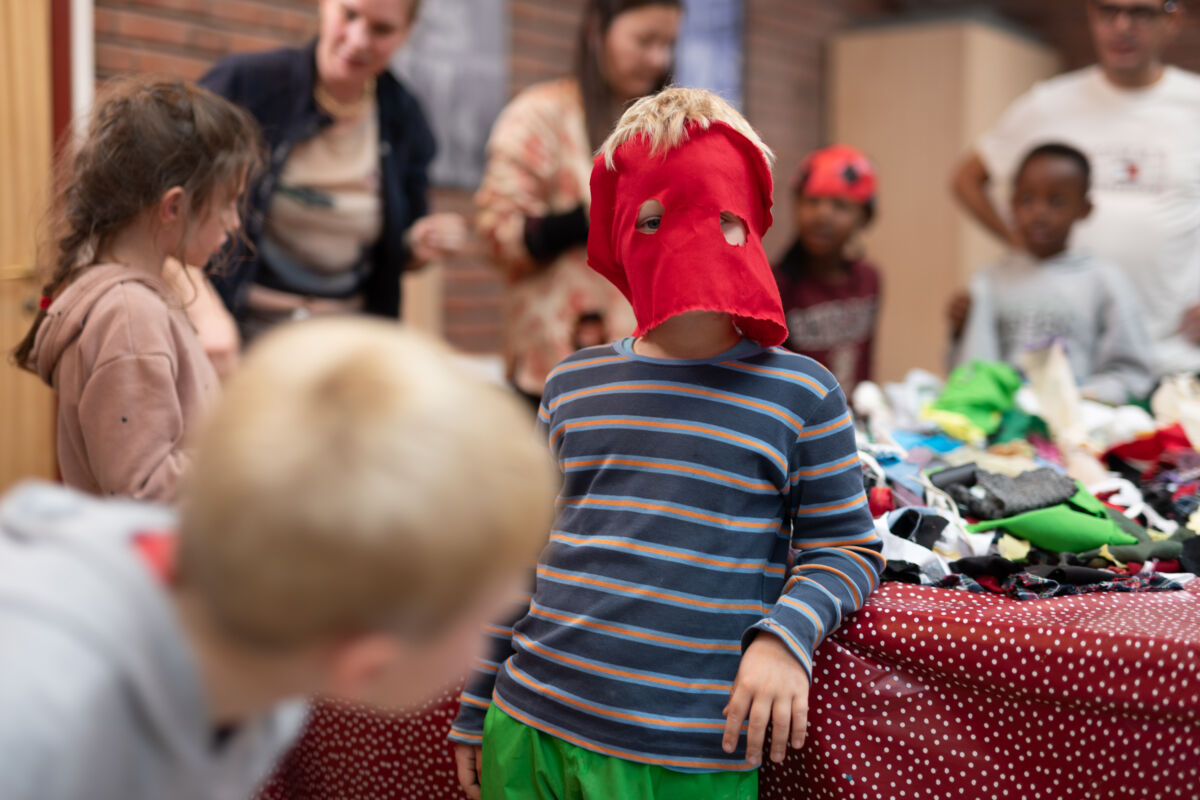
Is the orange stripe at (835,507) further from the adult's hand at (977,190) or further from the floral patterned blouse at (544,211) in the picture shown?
the adult's hand at (977,190)

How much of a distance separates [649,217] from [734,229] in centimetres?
10

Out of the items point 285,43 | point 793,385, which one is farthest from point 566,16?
point 793,385

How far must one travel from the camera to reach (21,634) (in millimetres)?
696

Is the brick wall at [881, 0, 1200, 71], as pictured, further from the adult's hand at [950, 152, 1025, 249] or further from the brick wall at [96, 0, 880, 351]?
the adult's hand at [950, 152, 1025, 249]

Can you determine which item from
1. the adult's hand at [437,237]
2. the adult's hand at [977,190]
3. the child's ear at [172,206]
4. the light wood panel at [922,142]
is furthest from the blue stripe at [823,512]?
the light wood panel at [922,142]

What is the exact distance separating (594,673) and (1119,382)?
185 centimetres

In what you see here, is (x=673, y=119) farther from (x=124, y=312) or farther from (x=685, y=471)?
(x=124, y=312)

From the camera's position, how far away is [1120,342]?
8.71 ft

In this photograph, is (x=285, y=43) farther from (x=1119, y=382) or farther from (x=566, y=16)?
(x=1119, y=382)

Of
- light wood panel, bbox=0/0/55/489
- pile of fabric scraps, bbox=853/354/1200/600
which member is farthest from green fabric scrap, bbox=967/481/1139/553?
light wood panel, bbox=0/0/55/489

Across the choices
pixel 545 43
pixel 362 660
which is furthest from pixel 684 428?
pixel 545 43

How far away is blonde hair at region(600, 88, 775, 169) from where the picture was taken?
1254mm

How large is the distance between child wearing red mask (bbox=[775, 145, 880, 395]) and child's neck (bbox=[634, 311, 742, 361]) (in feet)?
5.95

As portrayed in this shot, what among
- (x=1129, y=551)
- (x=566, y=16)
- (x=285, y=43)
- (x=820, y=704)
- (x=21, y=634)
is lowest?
(x=820, y=704)
